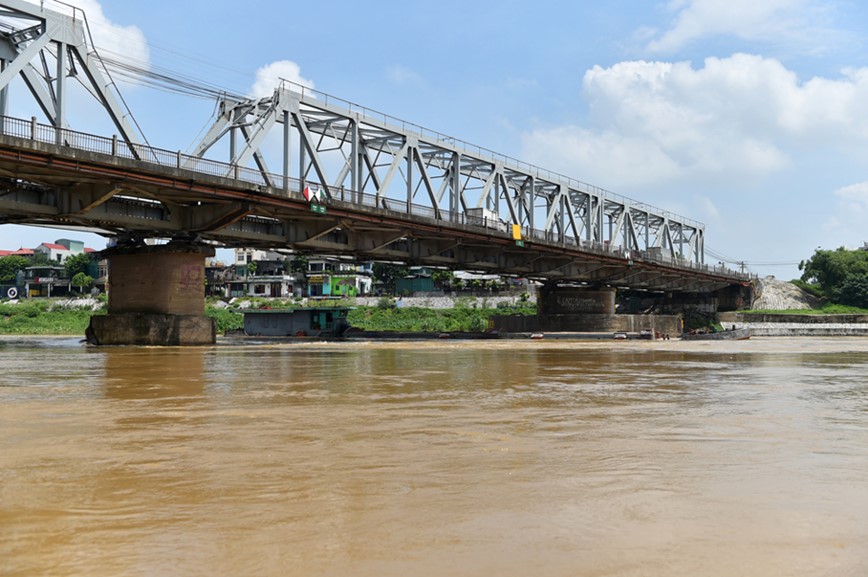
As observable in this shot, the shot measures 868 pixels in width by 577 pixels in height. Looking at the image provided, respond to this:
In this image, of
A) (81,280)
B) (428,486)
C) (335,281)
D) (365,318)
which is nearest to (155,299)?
(428,486)

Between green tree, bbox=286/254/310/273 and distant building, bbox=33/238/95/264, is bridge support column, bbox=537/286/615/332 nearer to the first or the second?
green tree, bbox=286/254/310/273

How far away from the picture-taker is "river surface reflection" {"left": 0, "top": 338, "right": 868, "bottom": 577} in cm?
509

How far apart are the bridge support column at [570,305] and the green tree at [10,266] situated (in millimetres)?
110226

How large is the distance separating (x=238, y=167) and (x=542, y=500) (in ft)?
123

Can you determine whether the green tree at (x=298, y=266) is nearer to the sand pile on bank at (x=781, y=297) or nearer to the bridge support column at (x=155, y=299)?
the sand pile on bank at (x=781, y=297)

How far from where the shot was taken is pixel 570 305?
265ft

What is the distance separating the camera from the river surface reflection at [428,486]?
16.7 feet

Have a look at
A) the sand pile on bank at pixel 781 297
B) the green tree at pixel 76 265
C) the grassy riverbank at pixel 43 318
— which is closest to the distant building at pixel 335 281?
the grassy riverbank at pixel 43 318

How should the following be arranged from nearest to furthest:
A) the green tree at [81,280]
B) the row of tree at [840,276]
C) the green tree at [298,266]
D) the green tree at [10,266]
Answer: the row of tree at [840,276] < the green tree at [81,280] < the green tree at [298,266] < the green tree at [10,266]

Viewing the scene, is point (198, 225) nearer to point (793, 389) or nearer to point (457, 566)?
point (793, 389)

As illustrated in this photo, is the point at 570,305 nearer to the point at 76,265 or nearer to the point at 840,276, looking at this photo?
the point at 840,276

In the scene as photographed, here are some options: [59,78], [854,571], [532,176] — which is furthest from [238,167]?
[532,176]

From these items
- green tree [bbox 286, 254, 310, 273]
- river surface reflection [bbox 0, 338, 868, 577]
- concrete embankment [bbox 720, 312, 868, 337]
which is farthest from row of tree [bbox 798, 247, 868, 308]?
river surface reflection [bbox 0, 338, 868, 577]

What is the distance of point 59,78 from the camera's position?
36344 mm
